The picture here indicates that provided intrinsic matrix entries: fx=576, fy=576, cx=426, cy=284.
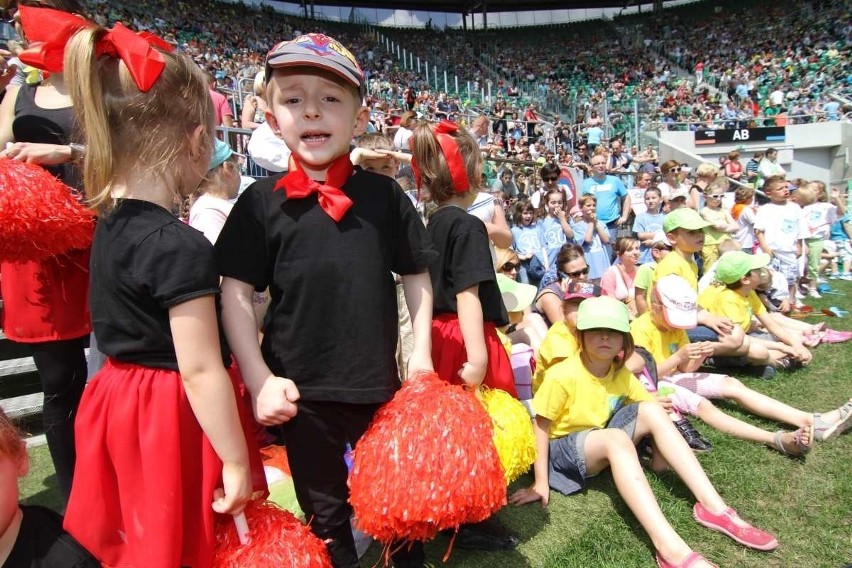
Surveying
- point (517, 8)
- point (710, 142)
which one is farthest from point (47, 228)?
point (517, 8)

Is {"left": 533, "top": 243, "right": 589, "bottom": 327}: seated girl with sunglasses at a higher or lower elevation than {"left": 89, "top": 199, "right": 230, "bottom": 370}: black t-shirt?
lower

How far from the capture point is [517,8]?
38.5m

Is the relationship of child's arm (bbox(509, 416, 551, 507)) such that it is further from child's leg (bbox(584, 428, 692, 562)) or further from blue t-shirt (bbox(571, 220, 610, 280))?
blue t-shirt (bbox(571, 220, 610, 280))

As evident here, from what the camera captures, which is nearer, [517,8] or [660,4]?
[660,4]

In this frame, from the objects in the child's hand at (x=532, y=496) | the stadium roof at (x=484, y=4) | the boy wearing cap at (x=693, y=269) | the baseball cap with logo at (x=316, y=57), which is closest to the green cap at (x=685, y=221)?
the boy wearing cap at (x=693, y=269)

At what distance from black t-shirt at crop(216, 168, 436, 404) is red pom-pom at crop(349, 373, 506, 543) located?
0.15 m

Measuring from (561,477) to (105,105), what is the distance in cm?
249

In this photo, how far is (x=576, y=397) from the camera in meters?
2.80

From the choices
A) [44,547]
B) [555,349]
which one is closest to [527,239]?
[555,349]

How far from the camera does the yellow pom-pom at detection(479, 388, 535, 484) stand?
2137 mm

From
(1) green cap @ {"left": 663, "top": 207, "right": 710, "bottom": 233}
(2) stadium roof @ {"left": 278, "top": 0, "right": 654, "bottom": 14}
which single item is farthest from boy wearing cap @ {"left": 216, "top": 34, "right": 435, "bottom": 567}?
(2) stadium roof @ {"left": 278, "top": 0, "right": 654, "bottom": 14}

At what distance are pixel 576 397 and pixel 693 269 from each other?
2258mm

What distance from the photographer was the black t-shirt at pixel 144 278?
4.33 feet

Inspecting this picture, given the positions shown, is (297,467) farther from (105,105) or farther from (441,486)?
(105,105)
